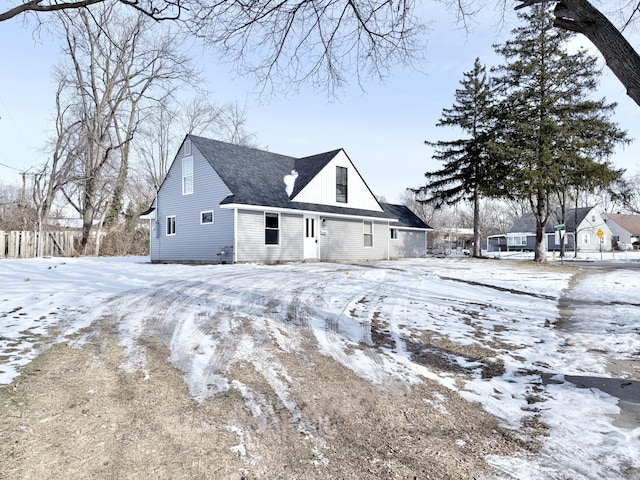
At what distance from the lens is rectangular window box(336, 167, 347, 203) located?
21.4m

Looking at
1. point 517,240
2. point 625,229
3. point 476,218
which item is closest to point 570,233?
point 517,240

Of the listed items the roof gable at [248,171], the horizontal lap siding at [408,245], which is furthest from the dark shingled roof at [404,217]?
the roof gable at [248,171]

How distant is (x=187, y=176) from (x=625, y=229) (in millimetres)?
62077

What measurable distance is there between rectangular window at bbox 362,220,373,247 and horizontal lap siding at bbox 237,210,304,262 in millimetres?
4622

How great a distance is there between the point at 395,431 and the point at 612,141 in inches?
949

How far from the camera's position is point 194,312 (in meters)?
6.37

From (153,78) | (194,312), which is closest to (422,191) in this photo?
(153,78)

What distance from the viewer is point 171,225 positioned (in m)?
20.1

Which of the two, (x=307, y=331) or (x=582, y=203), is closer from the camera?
(x=307, y=331)

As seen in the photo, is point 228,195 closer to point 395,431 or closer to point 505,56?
point 395,431

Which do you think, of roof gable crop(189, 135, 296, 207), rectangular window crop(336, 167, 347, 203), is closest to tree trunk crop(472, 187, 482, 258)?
rectangular window crop(336, 167, 347, 203)

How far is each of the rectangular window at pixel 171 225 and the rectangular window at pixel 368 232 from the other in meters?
9.60

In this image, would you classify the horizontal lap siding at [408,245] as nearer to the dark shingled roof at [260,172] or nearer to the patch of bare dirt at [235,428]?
the dark shingled roof at [260,172]

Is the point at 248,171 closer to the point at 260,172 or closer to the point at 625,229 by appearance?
the point at 260,172
